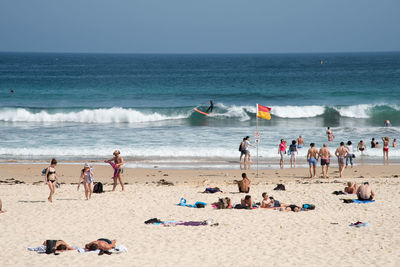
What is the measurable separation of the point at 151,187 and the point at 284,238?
6.99 m

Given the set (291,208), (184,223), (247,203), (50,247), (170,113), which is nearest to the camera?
(50,247)

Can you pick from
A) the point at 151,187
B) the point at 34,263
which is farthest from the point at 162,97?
the point at 34,263

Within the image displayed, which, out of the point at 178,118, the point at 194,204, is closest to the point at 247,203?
the point at 194,204

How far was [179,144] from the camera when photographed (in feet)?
87.5

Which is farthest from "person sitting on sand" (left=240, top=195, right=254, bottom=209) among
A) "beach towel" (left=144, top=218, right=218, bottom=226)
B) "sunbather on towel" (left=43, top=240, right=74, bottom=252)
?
"sunbather on towel" (left=43, top=240, right=74, bottom=252)

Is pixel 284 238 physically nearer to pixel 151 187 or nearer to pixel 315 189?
pixel 315 189

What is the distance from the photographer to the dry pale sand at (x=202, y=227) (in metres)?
10.2

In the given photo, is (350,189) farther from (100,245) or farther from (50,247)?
(50,247)

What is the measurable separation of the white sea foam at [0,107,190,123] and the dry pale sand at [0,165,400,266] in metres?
19.8

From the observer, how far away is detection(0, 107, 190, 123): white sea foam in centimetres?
3812

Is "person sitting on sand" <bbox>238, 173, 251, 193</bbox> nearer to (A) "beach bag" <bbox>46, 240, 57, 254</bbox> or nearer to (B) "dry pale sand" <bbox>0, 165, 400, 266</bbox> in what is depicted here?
(B) "dry pale sand" <bbox>0, 165, 400, 266</bbox>

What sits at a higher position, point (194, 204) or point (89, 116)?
point (89, 116)

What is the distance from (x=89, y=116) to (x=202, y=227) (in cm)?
2783

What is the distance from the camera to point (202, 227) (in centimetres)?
1248
